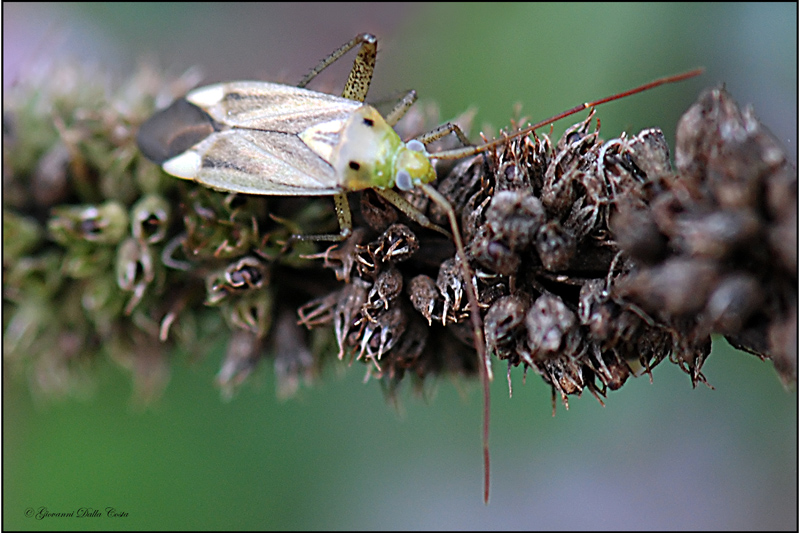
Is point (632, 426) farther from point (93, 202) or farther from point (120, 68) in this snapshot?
point (120, 68)

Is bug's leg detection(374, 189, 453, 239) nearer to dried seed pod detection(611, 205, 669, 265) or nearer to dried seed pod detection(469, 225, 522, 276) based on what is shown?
dried seed pod detection(469, 225, 522, 276)

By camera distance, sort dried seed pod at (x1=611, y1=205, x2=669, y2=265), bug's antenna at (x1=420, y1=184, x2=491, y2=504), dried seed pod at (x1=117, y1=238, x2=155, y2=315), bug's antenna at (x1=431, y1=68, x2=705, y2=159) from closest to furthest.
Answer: dried seed pod at (x1=611, y1=205, x2=669, y2=265), bug's antenna at (x1=420, y1=184, x2=491, y2=504), bug's antenna at (x1=431, y1=68, x2=705, y2=159), dried seed pod at (x1=117, y1=238, x2=155, y2=315)

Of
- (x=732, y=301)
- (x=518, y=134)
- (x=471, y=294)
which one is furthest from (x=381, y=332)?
(x=732, y=301)

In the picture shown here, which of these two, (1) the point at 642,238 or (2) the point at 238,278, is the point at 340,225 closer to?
(2) the point at 238,278

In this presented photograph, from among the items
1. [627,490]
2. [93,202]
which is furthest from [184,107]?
[627,490]

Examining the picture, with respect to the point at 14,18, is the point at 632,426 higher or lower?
lower

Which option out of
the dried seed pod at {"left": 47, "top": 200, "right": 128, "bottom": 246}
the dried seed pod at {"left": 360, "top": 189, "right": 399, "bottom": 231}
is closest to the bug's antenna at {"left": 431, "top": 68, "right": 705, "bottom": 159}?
the dried seed pod at {"left": 360, "top": 189, "right": 399, "bottom": 231}
